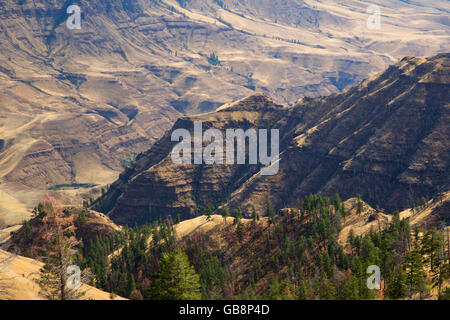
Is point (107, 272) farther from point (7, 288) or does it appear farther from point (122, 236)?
point (7, 288)

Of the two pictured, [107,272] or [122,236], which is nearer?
[107,272]

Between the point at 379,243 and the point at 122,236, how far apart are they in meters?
106

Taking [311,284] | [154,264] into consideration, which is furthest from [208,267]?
[311,284]

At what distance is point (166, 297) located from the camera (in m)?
64.4

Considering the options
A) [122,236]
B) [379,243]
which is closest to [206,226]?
[122,236]

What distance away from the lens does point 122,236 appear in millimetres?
192125

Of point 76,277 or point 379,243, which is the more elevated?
point 379,243

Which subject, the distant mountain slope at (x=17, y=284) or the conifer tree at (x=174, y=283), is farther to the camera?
the conifer tree at (x=174, y=283)

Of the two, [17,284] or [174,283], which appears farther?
[174,283]

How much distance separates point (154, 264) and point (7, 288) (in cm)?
10149

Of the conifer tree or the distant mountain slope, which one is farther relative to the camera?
the conifer tree
